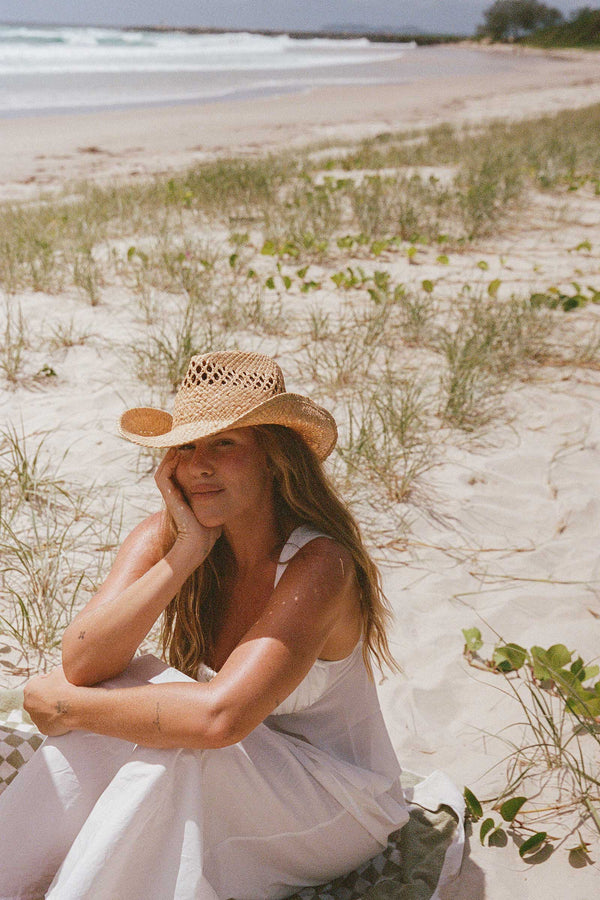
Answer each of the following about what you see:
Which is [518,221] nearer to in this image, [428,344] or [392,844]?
[428,344]

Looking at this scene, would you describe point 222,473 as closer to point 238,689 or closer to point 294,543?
point 294,543

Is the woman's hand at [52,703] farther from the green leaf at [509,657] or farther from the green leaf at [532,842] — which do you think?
the green leaf at [509,657]

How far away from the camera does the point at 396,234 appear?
257 inches

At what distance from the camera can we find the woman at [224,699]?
1.46m

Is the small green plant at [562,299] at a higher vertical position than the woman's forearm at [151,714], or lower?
higher

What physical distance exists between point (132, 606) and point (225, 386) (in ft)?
1.65

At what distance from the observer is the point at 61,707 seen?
1.58 m

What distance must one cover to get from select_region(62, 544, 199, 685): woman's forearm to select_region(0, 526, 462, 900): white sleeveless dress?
7 centimetres

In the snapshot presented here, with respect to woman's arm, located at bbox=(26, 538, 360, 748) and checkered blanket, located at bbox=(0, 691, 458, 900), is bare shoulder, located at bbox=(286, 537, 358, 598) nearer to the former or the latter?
woman's arm, located at bbox=(26, 538, 360, 748)

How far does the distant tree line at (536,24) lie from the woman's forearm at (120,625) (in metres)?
68.9

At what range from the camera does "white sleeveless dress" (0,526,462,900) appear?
4.72ft

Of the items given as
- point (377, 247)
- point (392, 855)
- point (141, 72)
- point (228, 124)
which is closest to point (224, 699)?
point (392, 855)

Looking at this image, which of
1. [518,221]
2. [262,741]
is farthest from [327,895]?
[518,221]

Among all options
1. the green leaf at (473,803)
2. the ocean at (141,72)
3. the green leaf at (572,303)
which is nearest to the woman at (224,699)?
the green leaf at (473,803)
